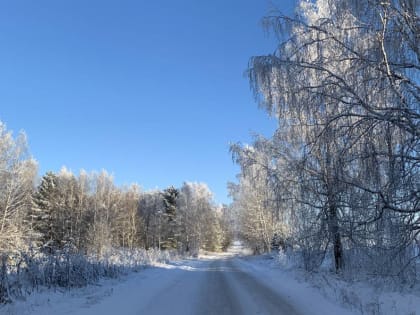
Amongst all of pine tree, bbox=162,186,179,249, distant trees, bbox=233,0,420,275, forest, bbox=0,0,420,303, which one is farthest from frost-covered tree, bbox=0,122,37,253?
pine tree, bbox=162,186,179,249

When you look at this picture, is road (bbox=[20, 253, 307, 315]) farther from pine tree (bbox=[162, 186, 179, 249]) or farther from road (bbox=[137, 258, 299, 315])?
pine tree (bbox=[162, 186, 179, 249])

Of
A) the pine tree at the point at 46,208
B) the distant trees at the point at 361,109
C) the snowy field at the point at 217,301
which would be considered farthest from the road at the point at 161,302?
the pine tree at the point at 46,208

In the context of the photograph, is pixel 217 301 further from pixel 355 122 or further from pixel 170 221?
pixel 170 221

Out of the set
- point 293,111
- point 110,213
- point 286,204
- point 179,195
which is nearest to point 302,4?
point 286,204

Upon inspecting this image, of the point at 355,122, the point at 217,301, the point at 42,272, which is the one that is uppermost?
the point at 355,122

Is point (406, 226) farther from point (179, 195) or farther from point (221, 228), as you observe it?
point (221, 228)

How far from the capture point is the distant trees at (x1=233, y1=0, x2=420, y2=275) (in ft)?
22.0

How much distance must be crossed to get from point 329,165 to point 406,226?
1659 millimetres

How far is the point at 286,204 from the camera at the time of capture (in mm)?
12719

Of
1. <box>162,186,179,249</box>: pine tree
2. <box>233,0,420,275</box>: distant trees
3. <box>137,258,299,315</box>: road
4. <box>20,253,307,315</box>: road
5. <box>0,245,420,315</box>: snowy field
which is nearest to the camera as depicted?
<box>233,0,420,275</box>: distant trees

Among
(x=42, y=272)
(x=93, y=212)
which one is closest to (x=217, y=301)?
(x=42, y=272)

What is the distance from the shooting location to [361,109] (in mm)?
7598

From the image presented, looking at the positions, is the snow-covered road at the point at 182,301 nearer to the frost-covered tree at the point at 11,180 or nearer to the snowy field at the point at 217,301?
the snowy field at the point at 217,301

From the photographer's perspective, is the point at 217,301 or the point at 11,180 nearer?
the point at 217,301
